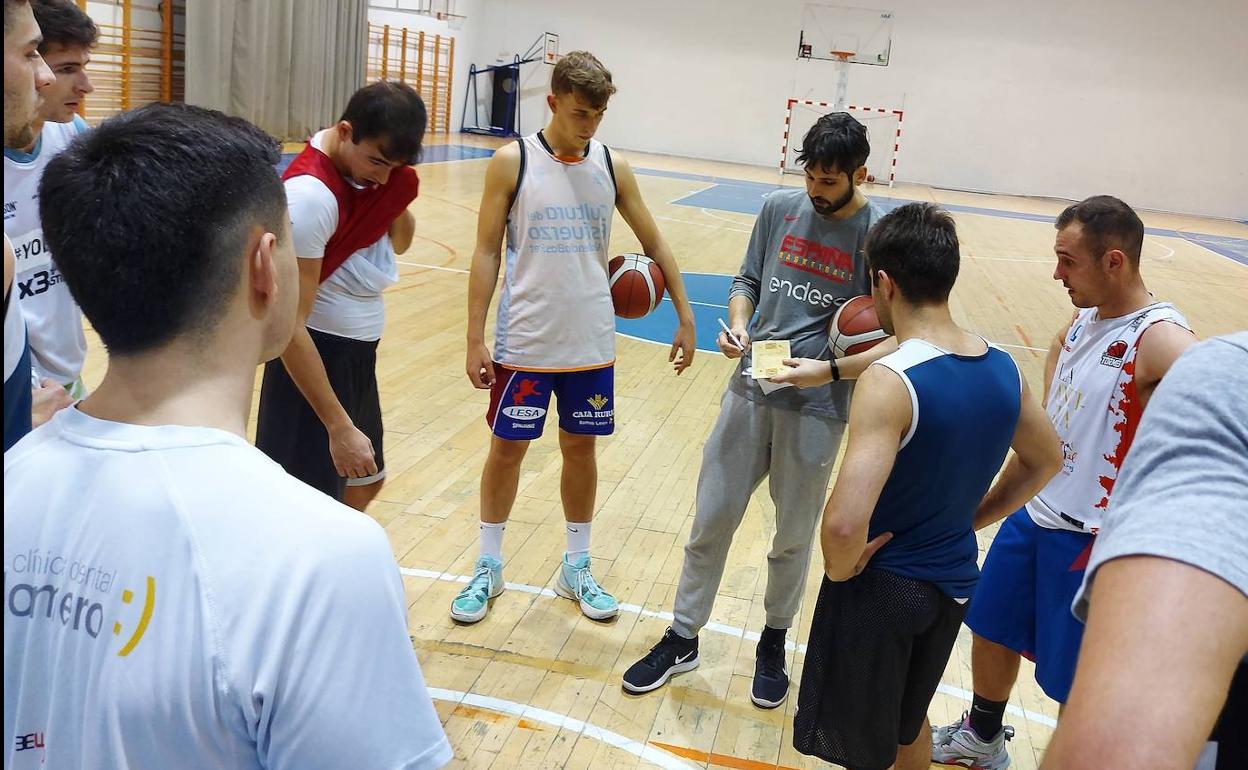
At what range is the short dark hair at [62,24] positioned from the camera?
2.57 metres

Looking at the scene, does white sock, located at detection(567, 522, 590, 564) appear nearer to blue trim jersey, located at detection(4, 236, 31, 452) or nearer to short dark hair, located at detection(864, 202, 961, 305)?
short dark hair, located at detection(864, 202, 961, 305)

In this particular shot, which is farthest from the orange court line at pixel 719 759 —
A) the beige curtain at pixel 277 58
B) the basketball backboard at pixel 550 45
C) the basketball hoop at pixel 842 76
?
the basketball backboard at pixel 550 45

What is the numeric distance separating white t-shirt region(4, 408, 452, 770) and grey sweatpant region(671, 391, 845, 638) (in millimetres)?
2319

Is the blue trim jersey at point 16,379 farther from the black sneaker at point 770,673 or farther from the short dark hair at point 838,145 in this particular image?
the black sneaker at point 770,673

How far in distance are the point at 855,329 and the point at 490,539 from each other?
1578mm

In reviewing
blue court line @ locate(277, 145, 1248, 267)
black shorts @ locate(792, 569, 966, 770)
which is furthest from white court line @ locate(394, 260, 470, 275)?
black shorts @ locate(792, 569, 966, 770)

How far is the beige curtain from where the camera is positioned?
577 inches

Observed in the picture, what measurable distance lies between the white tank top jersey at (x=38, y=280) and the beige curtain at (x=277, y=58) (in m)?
12.7

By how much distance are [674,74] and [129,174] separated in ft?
78.5

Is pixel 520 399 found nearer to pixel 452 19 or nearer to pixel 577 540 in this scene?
pixel 577 540

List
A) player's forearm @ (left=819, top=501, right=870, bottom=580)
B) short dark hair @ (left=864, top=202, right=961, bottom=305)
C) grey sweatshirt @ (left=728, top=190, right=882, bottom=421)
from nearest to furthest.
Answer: player's forearm @ (left=819, top=501, right=870, bottom=580), short dark hair @ (left=864, top=202, right=961, bottom=305), grey sweatshirt @ (left=728, top=190, right=882, bottom=421)

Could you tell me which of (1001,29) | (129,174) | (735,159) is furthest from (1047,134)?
(129,174)

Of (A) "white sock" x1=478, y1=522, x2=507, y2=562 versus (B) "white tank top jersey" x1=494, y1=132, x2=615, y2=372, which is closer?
(B) "white tank top jersey" x1=494, y1=132, x2=615, y2=372

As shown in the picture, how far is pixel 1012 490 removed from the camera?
8.19 ft
